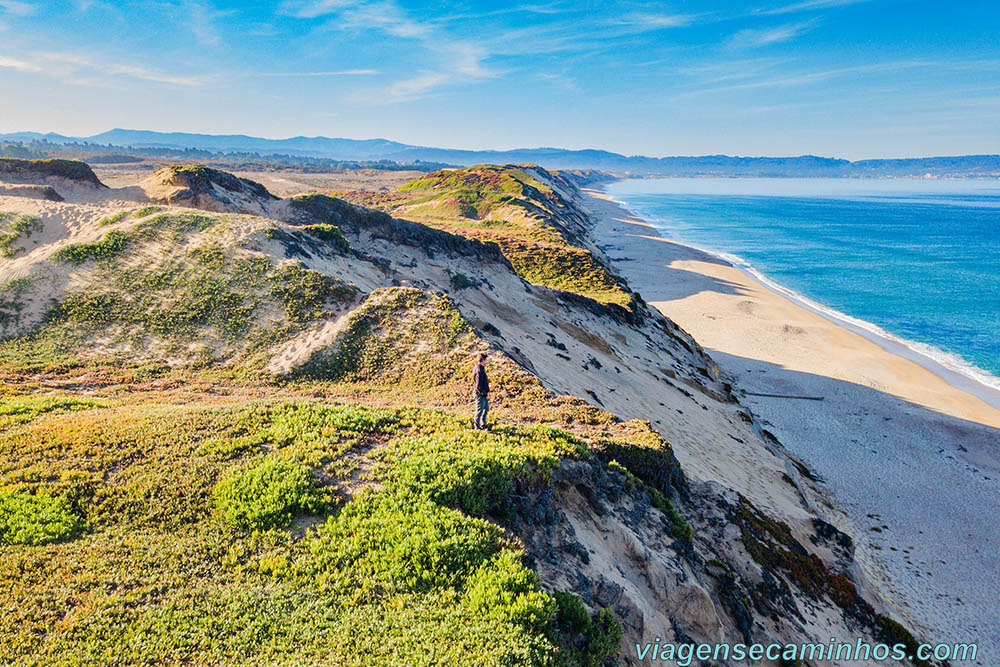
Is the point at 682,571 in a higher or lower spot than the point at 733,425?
higher

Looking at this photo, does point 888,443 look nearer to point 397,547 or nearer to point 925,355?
point 925,355

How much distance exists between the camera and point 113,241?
25.9 meters

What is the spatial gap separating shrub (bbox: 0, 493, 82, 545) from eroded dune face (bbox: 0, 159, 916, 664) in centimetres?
860

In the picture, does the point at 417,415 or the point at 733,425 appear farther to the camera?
the point at 733,425

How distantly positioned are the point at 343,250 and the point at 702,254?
86.5 m

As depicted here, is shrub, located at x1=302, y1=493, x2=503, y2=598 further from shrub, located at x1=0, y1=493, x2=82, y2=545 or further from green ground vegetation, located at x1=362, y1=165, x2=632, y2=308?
green ground vegetation, located at x1=362, y1=165, x2=632, y2=308

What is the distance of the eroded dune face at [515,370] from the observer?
1225 centimetres

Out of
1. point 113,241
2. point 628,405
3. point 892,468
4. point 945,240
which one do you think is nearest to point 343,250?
point 113,241

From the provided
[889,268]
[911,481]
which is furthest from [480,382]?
[889,268]

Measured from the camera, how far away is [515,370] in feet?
66.9

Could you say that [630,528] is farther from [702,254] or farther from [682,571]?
[702,254]

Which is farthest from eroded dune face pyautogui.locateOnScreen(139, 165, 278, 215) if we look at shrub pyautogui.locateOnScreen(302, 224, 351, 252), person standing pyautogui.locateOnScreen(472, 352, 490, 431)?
person standing pyautogui.locateOnScreen(472, 352, 490, 431)

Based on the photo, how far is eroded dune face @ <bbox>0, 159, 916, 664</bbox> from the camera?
12.2 m

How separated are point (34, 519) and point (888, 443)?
4358 centimetres
